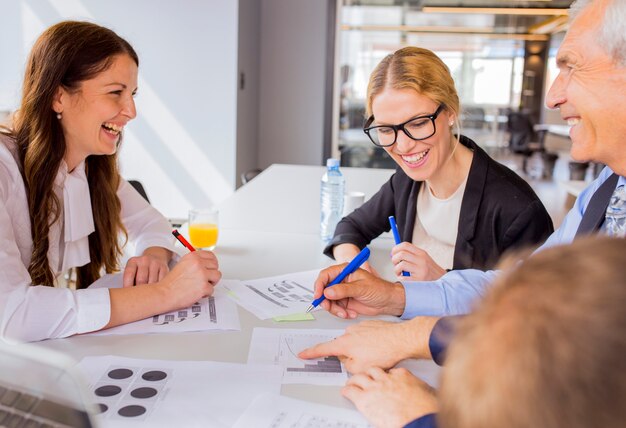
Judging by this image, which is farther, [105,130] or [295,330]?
[105,130]

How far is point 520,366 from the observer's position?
413mm

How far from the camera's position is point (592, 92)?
3.87 ft

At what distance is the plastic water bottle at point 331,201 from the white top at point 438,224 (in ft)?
1.02

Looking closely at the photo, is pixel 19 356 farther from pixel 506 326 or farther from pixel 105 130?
pixel 105 130

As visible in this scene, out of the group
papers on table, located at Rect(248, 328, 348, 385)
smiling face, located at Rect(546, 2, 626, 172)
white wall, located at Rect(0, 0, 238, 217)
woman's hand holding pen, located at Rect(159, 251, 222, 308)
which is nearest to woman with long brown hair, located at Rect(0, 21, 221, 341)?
woman's hand holding pen, located at Rect(159, 251, 222, 308)

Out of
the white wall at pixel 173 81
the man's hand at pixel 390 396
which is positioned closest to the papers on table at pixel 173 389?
the man's hand at pixel 390 396

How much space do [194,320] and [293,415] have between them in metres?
0.44

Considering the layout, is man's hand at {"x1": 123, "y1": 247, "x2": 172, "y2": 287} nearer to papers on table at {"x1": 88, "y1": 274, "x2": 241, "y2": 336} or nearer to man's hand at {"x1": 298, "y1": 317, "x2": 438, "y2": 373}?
papers on table at {"x1": 88, "y1": 274, "x2": 241, "y2": 336}

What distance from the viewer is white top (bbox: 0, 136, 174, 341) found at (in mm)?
1174

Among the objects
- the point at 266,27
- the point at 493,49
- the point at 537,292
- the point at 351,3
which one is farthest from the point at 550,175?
the point at 537,292

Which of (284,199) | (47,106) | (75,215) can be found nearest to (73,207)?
(75,215)

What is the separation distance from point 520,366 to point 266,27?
5.15 m

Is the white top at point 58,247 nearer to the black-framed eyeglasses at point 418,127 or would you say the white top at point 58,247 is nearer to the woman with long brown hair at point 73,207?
the woman with long brown hair at point 73,207

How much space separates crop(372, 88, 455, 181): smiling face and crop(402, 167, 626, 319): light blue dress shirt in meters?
0.44
